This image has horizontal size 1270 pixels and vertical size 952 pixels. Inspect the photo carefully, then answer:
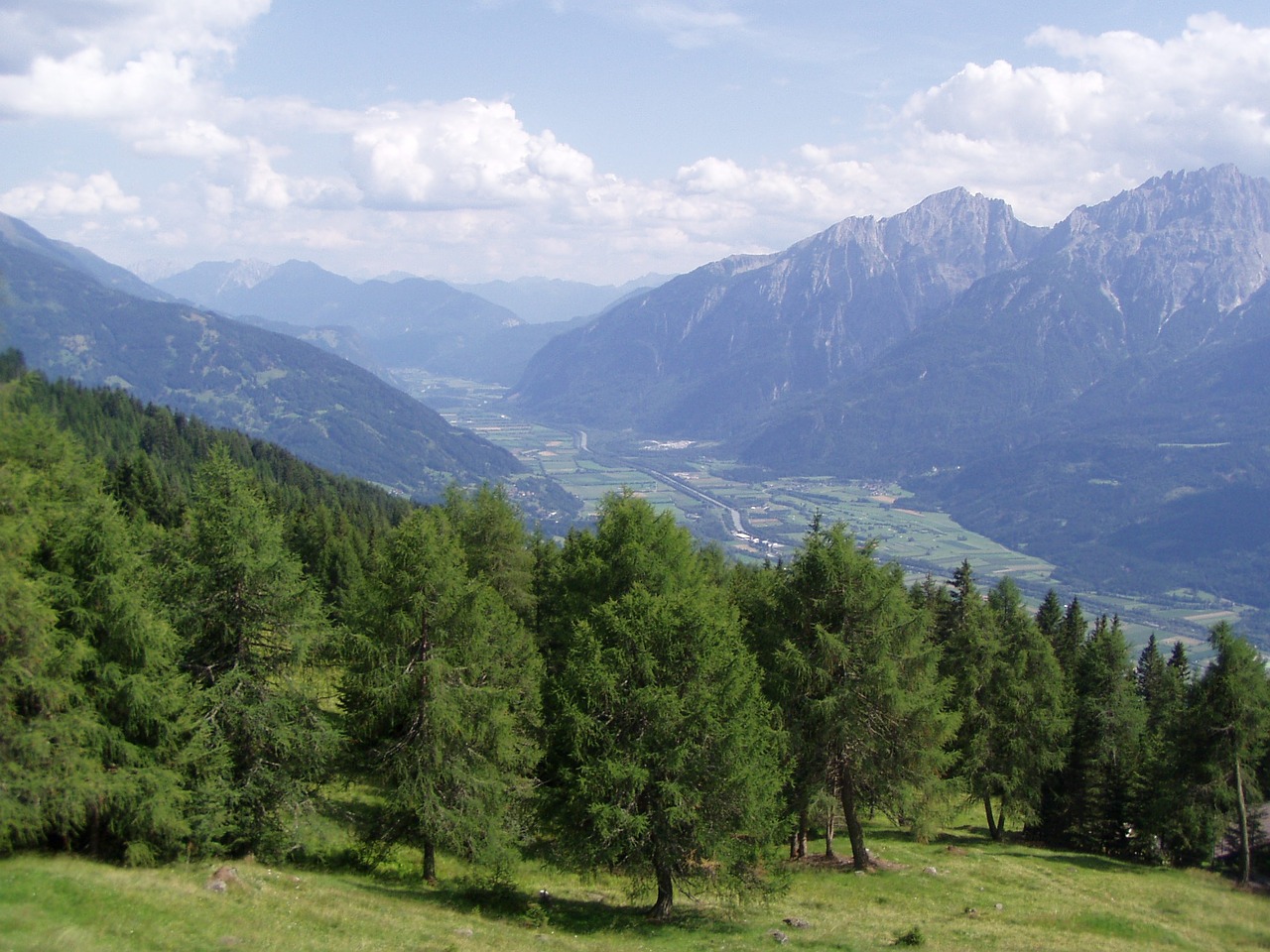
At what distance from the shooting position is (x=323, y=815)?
2870 centimetres

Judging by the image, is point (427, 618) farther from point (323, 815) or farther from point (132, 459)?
point (132, 459)

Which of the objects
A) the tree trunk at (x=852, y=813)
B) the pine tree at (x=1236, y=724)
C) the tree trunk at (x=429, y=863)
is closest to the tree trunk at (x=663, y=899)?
the tree trunk at (x=429, y=863)

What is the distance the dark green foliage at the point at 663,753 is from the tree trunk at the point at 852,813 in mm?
5275

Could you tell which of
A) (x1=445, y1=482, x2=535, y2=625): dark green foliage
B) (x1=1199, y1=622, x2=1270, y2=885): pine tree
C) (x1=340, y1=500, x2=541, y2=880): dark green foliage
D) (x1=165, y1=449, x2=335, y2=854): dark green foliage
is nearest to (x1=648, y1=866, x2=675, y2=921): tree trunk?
(x1=340, y1=500, x2=541, y2=880): dark green foliage

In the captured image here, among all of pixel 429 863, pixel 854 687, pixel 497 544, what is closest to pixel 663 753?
pixel 854 687

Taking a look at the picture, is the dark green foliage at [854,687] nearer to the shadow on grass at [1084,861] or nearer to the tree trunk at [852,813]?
the tree trunk at [852,813]

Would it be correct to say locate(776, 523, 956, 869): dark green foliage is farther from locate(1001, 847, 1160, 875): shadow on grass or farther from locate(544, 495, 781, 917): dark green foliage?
locate(1001, 847, 1160, 875): shadow on grass

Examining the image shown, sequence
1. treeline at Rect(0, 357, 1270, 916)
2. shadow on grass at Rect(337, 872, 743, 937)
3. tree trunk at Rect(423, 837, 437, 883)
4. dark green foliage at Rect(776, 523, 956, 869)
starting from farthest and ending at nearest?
dark green foliage at Rect(776, 523, 956, 869) < tree trunk at Rect(423, 837, 437, 883) < shadow on grass at Rect(337, 872, 743, 937) < treeline at Rect(0, 357, 1270, 916)

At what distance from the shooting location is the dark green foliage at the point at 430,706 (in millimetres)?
26312

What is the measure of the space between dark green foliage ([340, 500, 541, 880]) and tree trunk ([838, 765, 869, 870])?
1131 centimetres

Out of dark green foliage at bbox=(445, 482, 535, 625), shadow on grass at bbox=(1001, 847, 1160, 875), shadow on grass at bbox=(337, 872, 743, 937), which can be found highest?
dark green foliage at bbox=(445, 482, 535, 625)

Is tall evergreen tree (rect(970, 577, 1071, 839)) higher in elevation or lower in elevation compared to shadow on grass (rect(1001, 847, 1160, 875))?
higher

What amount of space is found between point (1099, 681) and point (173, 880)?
4552 cm

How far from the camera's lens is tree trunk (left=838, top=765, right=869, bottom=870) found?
104 ft
